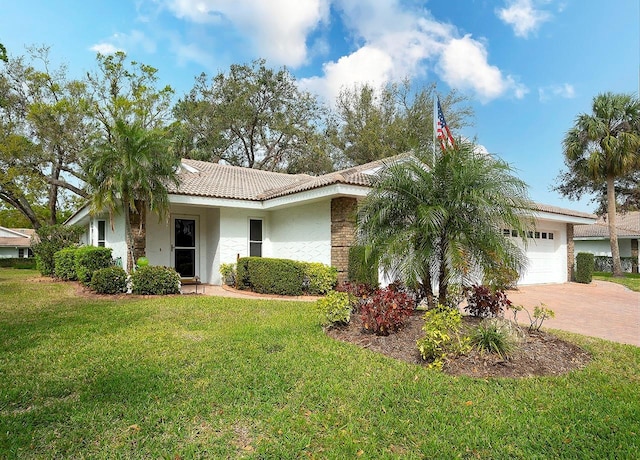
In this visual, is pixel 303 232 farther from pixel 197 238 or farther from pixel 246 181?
pixel 246 181

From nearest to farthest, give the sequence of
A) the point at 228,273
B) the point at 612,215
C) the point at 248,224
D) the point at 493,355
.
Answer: the point at 493,355
the point at 228,273
the point at 248,224
the point at 612,215

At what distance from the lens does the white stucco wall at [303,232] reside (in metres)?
12.4

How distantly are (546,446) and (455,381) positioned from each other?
130 centimetres

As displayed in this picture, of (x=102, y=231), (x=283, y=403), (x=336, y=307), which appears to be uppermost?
(x=102, y=231)

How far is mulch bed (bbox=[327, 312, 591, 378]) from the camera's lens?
185 inches

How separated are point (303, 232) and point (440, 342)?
8.77 meters

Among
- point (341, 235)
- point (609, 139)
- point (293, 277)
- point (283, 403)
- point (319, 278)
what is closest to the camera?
point (283, 403)

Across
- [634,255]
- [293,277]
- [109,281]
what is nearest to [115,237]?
[109,281]

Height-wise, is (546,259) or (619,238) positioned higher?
(619,238)

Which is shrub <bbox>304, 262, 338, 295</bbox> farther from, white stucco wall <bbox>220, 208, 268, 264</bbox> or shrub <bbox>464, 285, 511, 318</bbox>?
shrub <bbox>464, 285, 511, 318</bbox>

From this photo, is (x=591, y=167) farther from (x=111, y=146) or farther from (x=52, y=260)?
(x=52, y=260)

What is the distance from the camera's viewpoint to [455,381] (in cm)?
440

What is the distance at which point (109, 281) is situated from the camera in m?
10.9

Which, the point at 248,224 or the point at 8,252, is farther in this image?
the point at 8,252
